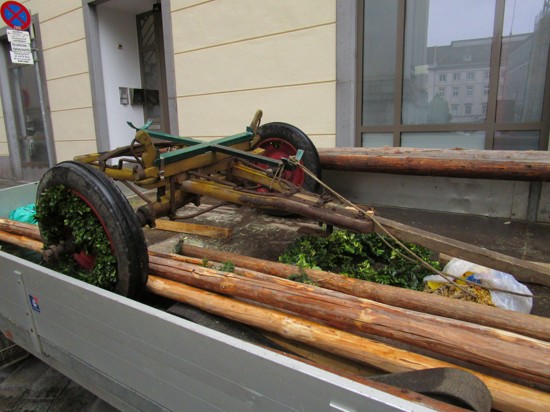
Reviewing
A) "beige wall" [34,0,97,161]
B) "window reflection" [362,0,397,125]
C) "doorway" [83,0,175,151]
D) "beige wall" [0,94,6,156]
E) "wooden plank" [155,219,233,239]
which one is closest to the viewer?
"wooden plank" [155,219,233,239]

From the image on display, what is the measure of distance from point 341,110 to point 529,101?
2.02 meters

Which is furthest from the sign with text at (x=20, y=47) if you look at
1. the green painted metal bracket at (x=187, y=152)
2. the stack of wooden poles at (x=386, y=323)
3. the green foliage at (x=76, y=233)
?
the stack of wooden poles at (x=386, y=323)

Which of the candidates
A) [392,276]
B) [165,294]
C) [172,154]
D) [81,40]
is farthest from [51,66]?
[392,276]

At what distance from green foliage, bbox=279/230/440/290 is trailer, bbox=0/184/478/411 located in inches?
48.2

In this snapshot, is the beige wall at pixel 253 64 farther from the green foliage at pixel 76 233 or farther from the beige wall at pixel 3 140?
the beige wall at pixel 3 140

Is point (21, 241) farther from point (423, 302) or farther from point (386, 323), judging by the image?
point (423, 302)

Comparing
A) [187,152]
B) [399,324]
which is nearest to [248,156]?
[187,152]

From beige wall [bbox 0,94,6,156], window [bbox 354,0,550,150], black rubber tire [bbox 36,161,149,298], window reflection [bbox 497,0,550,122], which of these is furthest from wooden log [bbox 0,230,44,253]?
beige wall [bbox 0,94,6,156]

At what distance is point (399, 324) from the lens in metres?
1.63

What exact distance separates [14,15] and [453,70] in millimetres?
6583

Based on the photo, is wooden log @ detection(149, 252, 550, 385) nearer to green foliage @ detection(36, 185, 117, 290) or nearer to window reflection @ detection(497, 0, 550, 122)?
green foliage @ detection(36, 185, 117, 290)

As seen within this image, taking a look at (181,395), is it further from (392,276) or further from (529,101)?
(529,101)

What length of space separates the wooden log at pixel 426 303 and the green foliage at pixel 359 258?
0.34 meters

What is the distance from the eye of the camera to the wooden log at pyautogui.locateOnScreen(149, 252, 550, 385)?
56.2 inches
